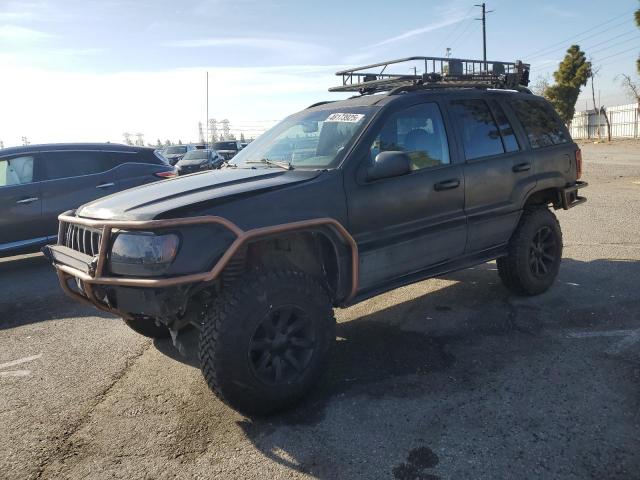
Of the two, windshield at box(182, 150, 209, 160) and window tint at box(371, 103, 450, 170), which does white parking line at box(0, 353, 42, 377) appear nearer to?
window tint at box(371, 103, 450, 170)

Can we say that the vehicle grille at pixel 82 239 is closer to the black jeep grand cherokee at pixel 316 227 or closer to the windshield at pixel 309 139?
the black jeep grand cherokee at pixel 316 227

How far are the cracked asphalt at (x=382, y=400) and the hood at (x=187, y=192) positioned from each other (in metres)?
1.29

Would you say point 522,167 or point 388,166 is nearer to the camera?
point 388,166

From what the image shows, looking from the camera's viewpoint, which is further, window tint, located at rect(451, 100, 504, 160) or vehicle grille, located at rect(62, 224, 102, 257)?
window tint, located at rect(451, 100, 504, 160)

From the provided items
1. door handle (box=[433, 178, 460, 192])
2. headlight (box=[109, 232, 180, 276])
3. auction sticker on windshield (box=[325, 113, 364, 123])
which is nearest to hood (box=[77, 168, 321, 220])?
headlight (box=[109, 232, 180, 276])

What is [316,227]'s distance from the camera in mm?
3312

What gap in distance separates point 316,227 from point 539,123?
3.11 m

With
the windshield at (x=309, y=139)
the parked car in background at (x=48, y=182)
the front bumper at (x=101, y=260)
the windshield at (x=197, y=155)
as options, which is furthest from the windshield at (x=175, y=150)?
the front bumper at (x=101, y=260)

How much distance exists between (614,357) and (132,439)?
328 centimetres

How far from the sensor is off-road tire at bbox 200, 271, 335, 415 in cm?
293

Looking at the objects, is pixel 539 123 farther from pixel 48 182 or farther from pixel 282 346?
pixel 48 182

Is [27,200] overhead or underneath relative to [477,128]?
underneath

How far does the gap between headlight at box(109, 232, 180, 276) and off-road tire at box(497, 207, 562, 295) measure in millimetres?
3313

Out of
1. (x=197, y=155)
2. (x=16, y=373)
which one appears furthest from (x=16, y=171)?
(x=197, y=155)
